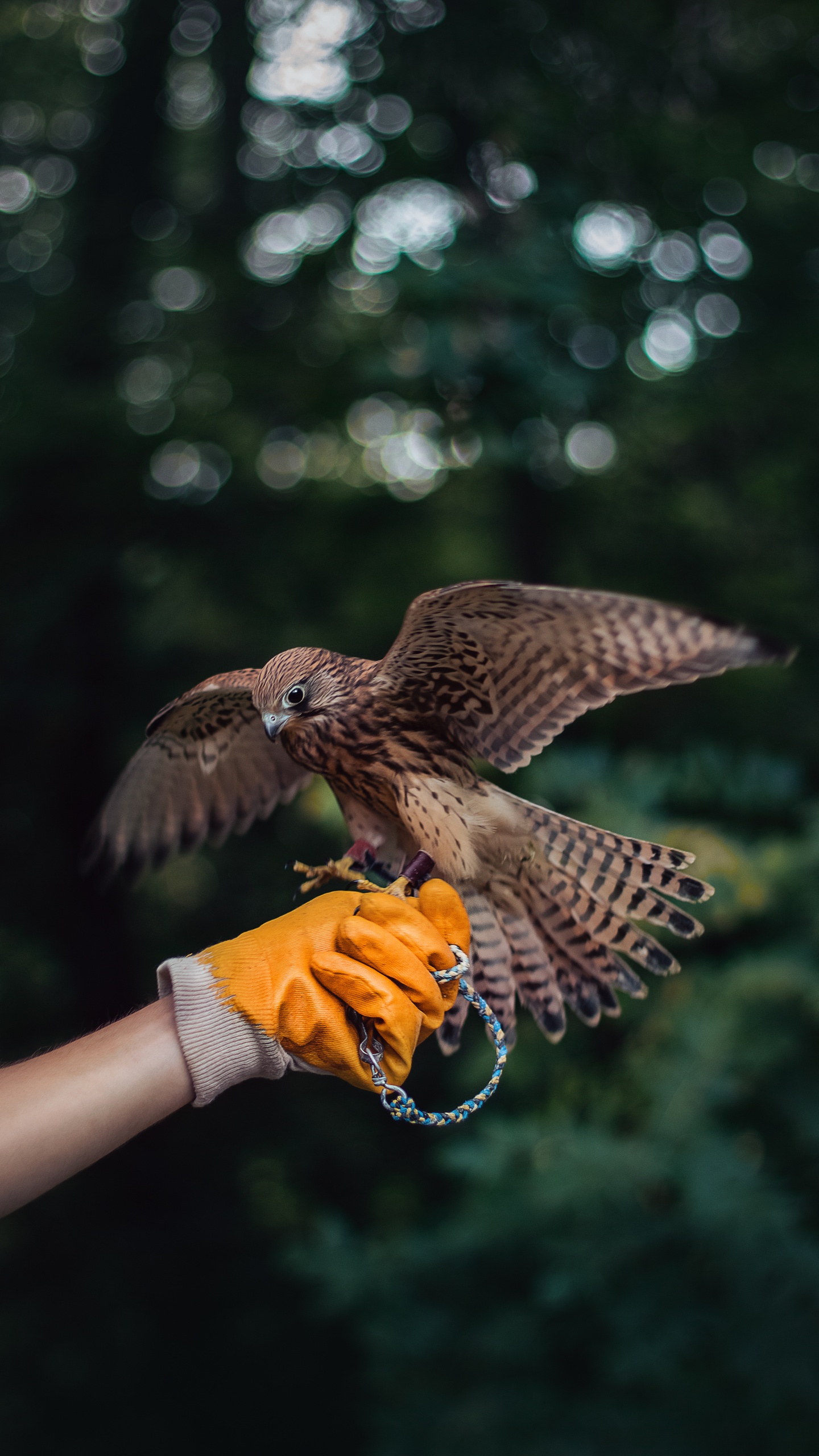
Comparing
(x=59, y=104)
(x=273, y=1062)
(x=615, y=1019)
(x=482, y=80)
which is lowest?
(x=615, y=1019)

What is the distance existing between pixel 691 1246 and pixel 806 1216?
45 cm

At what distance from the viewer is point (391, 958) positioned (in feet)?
6.04

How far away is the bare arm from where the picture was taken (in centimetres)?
161

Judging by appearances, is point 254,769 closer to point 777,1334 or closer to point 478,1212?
point 478,1212

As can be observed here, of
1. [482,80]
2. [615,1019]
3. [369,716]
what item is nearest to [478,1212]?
[615,1019]

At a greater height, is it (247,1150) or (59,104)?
(59,104)

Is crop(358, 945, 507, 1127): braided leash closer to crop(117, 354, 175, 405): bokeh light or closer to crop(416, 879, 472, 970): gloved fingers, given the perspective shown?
crop(416, 879, 472, 970): gloved fingers

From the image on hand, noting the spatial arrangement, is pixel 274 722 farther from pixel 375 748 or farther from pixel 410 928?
pixel 410 928

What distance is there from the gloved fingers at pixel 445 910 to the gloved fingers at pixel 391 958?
0.05 m

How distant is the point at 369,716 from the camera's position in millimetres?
2117

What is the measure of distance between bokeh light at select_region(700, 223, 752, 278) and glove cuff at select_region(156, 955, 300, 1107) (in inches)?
200

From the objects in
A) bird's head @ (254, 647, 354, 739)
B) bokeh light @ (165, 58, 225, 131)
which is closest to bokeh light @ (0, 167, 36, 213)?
bokeh light @ (165, 58, 225, 131)

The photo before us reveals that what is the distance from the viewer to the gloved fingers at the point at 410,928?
187 cm

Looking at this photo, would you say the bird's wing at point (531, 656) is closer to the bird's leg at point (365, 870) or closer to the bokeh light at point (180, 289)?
the bird's leg at point (365, 870)
